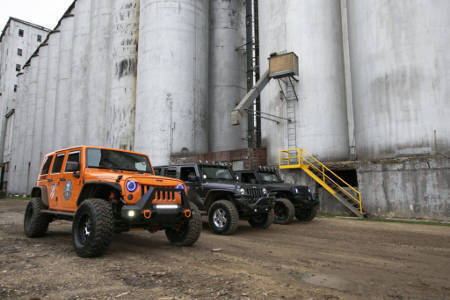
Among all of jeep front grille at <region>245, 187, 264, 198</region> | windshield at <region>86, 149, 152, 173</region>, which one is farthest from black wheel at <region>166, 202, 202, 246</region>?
jeep front grille at <region>245, 187, 264, 198</region>

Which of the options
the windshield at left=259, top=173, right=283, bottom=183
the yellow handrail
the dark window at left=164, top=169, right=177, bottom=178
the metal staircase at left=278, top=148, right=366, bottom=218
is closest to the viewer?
the dark window at left=164, top=169, right=177, bottom=178

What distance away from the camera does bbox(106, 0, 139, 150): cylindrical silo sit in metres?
28.3

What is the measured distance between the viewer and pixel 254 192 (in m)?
8.85

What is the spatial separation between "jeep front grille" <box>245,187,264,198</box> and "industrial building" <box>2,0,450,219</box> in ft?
29.7

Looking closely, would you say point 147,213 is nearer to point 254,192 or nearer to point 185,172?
point 254,192

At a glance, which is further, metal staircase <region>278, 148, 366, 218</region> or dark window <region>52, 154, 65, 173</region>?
metal staircase <region>278, 148, 366, 218</region>

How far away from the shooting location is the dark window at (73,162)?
240 inches

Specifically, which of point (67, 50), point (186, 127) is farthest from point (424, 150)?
point (67, 50)

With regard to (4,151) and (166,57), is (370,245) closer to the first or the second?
(166,57)

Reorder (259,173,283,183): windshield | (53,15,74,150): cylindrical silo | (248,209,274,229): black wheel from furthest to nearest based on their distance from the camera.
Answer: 1. (53,15,74,150): cylindrical silo
2. (259,173,283,183): windshield
3. (248,209,274,229): black wheel

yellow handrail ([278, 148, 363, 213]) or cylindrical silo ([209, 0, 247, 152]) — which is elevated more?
cylindrical silo ([209, 0, 247, 152])

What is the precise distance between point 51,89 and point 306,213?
42149 mm

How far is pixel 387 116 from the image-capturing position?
15.8 meters

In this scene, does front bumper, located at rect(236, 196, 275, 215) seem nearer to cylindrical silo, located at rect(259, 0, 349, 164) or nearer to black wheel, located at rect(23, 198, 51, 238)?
black wheel, located at rect(23, 198, 51, 238)
